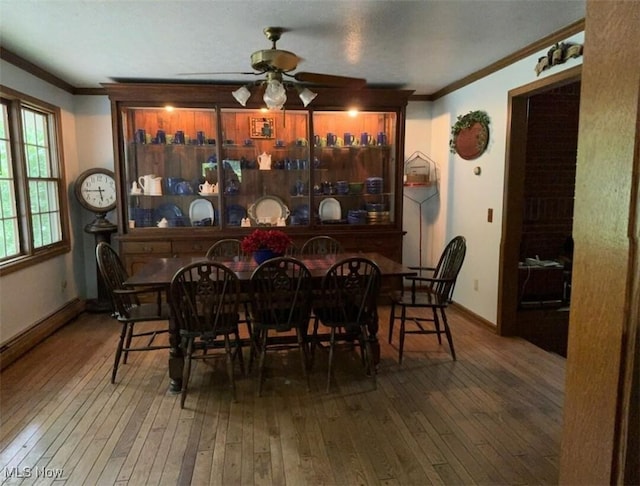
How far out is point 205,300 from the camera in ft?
9.01

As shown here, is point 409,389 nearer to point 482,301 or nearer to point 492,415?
point 492,415

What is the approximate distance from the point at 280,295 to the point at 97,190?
295 cm

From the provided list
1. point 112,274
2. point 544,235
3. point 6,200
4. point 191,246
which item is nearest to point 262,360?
point 112,274

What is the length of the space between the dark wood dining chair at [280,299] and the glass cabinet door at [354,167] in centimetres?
211

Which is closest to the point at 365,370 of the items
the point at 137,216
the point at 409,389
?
the point at 409,389

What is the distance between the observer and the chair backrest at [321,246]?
416cm

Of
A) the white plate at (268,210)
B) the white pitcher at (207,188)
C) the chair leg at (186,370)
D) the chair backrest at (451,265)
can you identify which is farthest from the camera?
the white plate at (268,210)

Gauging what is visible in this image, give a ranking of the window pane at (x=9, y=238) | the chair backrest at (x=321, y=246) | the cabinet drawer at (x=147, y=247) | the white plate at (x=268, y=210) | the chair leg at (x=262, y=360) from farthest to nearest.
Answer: the white plate at (x=268, y=210), the cabinet drawer at (x=147, y=247), the chair backrest at (x=321, y=246), the window pane at (x=9, y=238), the chair leg at (x=262, y=360)

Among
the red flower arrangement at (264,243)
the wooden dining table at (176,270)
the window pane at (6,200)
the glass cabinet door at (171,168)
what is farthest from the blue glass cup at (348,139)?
the window pane at (6,200)

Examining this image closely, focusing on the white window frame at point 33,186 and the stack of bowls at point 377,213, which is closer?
the white window frame at point 33,186

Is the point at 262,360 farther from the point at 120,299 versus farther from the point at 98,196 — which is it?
the point at 98,196

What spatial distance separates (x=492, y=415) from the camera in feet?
8.66

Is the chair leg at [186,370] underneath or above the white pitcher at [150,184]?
underneath

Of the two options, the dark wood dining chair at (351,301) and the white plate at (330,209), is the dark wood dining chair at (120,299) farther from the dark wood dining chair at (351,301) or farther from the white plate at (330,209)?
the white plate at (330,209)
